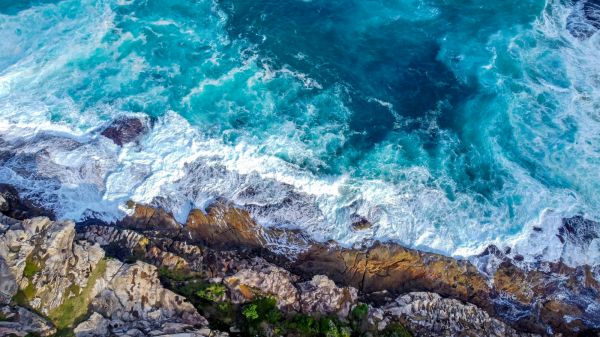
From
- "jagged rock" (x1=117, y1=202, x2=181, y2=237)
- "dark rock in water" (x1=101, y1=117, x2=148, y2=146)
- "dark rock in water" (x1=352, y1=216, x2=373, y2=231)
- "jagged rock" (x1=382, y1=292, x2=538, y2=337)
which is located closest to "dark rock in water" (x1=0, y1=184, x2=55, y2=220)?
"jagged rock" (x1=117, y1=202, x2=181, y2=237)

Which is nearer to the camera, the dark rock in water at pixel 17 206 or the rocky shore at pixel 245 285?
the rocky shore at pixel 245 285

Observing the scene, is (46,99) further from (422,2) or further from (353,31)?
(422,2)

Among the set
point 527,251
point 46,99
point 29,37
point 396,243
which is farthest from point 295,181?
point 29,37

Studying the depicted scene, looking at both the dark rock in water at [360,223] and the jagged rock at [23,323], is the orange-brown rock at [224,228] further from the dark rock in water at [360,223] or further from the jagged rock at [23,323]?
the jagged rock at [23,323]

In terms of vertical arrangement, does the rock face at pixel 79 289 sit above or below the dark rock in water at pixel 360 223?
above

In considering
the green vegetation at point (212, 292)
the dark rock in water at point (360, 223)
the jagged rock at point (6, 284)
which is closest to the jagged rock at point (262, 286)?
the green vegetation at point (212, 292)

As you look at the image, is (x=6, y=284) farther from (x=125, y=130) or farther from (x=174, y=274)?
(x=125, y=130)
